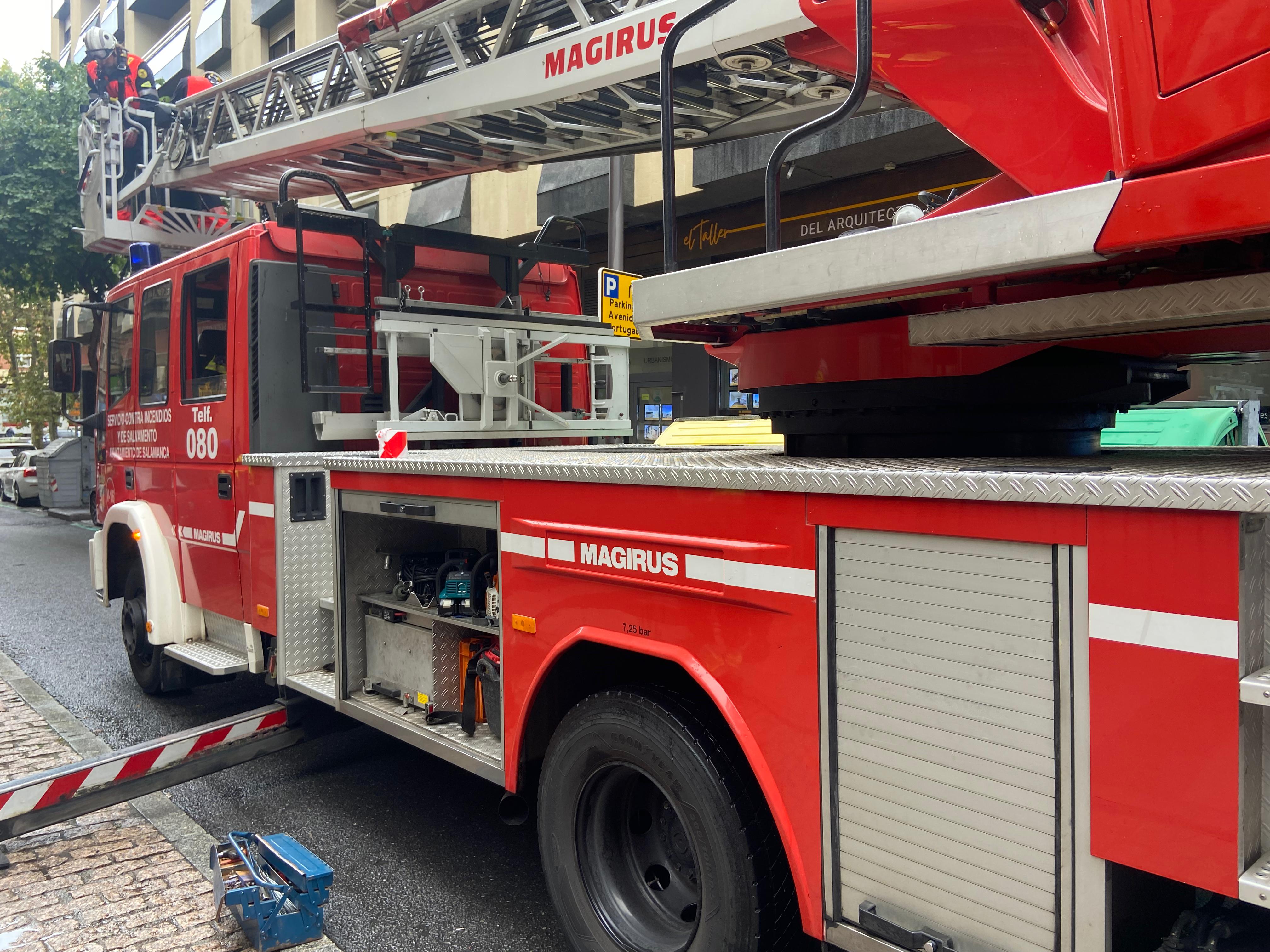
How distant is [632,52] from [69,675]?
5818mm

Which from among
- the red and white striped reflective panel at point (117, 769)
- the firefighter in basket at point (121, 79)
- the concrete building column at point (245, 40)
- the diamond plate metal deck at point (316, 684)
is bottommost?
the red and white striped reflective panel at point (117, 769)

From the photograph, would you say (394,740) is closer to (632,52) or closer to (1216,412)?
(632,52)

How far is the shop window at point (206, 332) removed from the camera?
505 cm

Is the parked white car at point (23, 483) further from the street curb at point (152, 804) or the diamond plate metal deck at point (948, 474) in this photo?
the diamond plate metal deck at point (948, 474)

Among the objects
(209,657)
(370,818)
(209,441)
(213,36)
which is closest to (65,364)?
(209,441)

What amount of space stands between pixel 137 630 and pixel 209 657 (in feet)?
4.19

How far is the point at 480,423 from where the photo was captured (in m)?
5.11

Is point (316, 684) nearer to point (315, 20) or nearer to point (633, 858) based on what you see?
point (633, 858)

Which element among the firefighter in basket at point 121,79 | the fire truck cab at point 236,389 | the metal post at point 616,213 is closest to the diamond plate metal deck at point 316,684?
the fire truck cab at point 236,389

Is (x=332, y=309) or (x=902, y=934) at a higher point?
(x=332, y=309)

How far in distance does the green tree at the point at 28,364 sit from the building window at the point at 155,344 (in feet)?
67.2

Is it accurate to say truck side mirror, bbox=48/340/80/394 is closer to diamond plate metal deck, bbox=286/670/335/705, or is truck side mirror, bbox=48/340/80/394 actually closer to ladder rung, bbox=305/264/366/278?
ladder rung, bbox=305/264/366/278

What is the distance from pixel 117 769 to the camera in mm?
3908

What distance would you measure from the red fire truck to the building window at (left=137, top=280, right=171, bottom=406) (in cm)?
207
